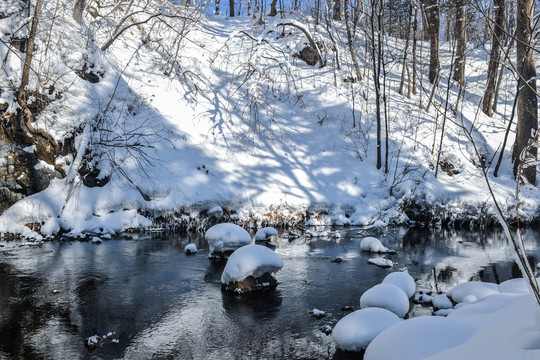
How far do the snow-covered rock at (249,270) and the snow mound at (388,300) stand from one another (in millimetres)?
1876

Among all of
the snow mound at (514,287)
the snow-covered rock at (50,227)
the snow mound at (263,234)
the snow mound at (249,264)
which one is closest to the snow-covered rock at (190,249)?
the snow mound at (263,234)

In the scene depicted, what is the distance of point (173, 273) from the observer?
8227 mm

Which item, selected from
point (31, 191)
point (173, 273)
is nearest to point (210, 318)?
point (173, 273)

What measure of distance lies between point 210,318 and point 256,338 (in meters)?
0.93

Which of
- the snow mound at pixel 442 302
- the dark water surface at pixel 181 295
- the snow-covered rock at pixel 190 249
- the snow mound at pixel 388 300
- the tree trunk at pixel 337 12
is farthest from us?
the tree trunk at pixel 337 12

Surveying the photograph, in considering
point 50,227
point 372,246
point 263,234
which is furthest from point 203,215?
point 372,246

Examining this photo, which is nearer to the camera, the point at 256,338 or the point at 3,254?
the point at 256,338

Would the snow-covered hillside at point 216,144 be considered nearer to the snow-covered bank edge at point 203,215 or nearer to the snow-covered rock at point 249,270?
the snow-covered bank edge at point 203,215

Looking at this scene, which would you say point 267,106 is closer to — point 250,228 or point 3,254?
point 250,228

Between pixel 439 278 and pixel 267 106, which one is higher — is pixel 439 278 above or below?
below

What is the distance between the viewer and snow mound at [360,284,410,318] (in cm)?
588

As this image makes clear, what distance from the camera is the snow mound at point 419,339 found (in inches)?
134

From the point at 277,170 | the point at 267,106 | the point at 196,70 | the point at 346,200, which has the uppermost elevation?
the point at 196,70

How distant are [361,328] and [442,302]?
206 cm
